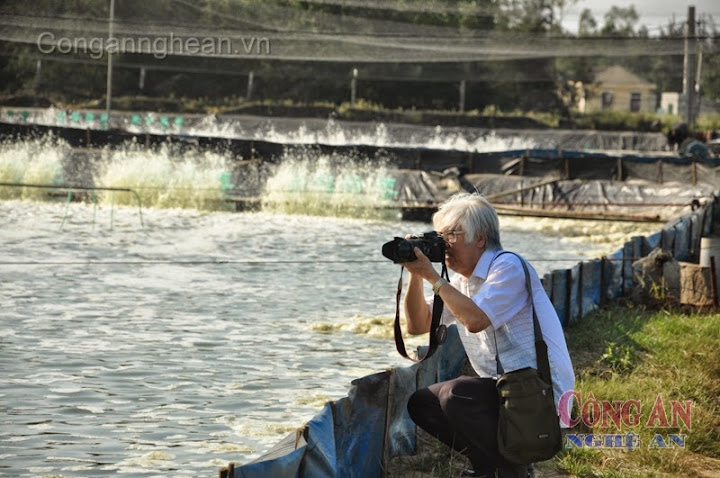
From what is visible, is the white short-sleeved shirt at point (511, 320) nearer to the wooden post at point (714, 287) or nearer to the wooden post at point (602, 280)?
the wooden post at point (602, 280)

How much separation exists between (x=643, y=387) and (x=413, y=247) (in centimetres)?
346

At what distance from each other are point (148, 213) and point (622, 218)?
9234 mm

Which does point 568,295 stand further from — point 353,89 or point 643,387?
point 353,89

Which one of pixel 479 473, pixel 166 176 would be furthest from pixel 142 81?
pixel 479 473

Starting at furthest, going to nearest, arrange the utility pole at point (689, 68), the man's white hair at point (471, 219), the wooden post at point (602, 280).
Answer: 1. the utility pole at point (689, 68)
2. the wooden post at point (602, 280)
3. the man's white hair at point (471, 219)

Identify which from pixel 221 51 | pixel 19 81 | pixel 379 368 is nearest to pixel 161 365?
pixel 379 368

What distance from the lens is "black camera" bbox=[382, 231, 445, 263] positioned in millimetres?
4992

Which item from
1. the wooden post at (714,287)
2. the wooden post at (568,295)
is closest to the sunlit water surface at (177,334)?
the wooden post at (568,295)

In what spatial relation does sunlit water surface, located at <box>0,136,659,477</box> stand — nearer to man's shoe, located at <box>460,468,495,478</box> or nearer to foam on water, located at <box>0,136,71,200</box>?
man's shoe, located at <box>460,468,495,478</box>

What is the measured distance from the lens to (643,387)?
25.7 ft

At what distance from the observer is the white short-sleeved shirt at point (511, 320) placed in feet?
16.4

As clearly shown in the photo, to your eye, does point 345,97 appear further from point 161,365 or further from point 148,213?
point 161,365

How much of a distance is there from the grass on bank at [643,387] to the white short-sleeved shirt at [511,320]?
72 centimetres

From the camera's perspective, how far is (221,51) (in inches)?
1325
